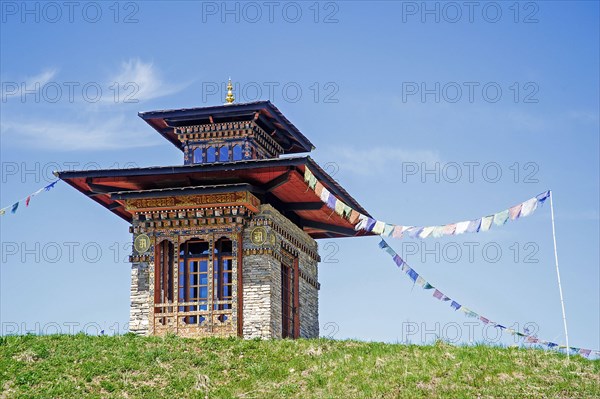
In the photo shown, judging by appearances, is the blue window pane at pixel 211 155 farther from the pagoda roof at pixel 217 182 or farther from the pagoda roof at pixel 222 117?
the pagoda roof at pixel 217 182

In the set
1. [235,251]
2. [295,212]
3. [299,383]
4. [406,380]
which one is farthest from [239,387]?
[295,212]

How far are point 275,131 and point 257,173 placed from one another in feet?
15.0

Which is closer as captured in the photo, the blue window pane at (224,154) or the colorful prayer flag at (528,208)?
the colorful prayer flag at (528,208)

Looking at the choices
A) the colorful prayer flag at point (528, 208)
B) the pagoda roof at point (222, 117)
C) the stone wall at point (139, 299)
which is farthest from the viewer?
the pagoda roof at point (222, 117)

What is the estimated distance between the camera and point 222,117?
37.9 meters

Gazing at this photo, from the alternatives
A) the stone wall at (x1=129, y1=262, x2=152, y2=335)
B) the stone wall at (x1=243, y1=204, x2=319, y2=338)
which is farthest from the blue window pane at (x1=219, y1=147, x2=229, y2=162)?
the stone wall at (x1=129, y1=262, x2=152, y2=335)

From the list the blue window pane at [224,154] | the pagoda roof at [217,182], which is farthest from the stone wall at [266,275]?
the blue window pane at [224,154]

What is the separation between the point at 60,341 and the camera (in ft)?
107

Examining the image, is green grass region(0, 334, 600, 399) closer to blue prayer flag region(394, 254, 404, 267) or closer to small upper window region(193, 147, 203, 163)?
blue prayer flag region(394, 254, 404, 267)

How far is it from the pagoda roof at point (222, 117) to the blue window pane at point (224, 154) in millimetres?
916

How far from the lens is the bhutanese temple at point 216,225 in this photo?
35031 millimetres

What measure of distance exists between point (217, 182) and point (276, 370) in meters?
7.89

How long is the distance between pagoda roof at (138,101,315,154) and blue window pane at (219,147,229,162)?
0.92 meters

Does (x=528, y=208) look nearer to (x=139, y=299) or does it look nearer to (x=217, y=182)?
(x=217, y=182)
